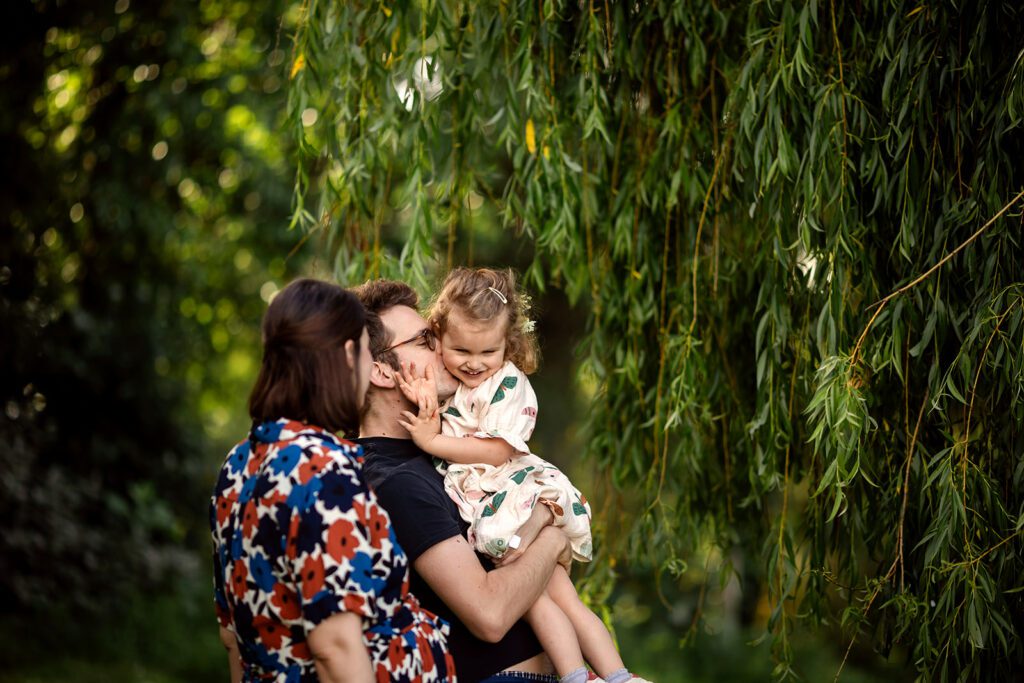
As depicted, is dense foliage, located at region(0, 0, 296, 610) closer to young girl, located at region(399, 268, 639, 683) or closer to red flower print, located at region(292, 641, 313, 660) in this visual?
young girl, located at region(399, 268, 639, 683)

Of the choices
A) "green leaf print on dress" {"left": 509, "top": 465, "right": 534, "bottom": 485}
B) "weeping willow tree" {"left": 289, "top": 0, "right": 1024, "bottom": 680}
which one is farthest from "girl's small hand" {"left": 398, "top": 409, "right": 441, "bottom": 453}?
"weeping willow tree" {"left": 289, "top": 0, "right": 1024, "bottom": 680}

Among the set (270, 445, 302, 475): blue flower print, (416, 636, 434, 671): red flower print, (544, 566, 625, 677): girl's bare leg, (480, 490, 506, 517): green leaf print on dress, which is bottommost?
(544, 566, 625, 677): girl's bare leg

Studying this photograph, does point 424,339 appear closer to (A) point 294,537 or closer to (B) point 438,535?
(B) point 438,535

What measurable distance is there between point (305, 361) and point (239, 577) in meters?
0.43

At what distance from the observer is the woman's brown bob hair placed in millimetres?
1956

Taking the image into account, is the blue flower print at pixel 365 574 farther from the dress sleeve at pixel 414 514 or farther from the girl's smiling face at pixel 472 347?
the girl's smiling face at pixel 472 347

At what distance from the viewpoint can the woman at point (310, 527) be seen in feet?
6.08

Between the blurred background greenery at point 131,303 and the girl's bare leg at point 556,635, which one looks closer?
the girl's bare leg at point 556,635

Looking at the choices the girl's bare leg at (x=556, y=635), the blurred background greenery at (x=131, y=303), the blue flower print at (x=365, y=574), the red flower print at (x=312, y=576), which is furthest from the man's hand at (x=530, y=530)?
the blurred background greenery at (x=131, y=303)

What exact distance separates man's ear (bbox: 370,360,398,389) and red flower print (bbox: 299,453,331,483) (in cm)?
58

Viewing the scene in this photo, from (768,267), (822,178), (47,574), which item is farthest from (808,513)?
(47,574)

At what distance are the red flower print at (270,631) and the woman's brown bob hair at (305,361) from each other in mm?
379

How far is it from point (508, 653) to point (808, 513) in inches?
44.8

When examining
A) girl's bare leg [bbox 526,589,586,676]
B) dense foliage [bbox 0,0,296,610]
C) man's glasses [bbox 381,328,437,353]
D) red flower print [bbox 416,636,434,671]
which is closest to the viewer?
red flower print [bbox 416,636,434,671]
